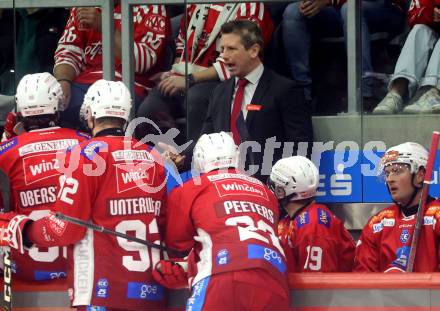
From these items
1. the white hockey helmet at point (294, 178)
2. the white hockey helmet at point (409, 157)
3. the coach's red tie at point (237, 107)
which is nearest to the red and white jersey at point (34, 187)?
the white hockey helmet at point (294, 178)

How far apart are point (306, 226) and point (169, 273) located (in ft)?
3.35

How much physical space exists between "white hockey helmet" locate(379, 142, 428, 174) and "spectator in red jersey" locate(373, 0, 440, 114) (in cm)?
98

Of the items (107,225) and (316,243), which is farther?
(316,243)

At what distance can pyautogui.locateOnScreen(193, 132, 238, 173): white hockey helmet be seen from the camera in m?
6.29

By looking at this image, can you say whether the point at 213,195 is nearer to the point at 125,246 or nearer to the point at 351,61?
the point at 125,246

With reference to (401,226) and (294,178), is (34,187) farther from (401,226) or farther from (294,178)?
(401,226)

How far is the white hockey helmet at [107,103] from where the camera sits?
6.43 m

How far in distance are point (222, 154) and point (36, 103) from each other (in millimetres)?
1261

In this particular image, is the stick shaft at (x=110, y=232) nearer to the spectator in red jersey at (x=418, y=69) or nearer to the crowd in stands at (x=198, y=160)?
the crowd in stands at (x=198, y=160)

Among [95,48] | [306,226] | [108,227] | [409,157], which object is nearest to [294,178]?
[306,226]

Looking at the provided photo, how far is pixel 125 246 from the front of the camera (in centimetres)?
622

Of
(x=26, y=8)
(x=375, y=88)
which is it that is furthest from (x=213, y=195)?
(x=26, y=8)

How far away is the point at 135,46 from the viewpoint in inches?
336

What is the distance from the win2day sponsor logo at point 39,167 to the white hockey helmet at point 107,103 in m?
0.42
